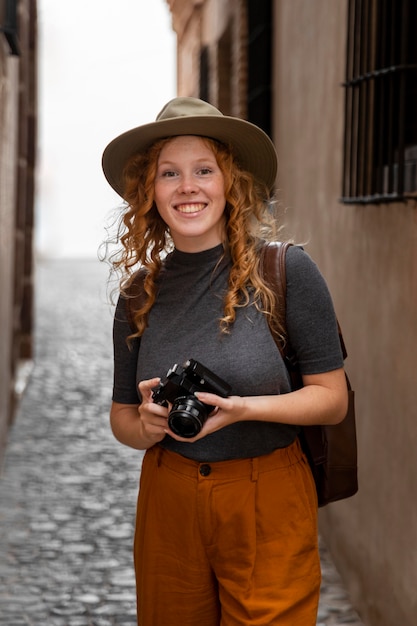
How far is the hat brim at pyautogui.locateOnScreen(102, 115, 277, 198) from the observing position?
248 cm

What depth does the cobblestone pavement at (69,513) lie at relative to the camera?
4.41 m

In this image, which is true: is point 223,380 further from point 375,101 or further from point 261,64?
point 261,64

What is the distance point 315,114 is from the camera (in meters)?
5.48

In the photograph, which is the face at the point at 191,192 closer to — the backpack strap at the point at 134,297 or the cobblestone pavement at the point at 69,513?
the backpack strap at the point at 134,297

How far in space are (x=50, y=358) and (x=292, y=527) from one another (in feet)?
30.0

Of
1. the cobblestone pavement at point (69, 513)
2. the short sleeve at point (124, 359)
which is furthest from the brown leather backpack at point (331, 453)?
the cobblestone pavement at point (69, 513)

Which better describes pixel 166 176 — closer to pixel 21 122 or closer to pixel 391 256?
pixel 391 256

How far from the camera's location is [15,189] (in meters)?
8.42

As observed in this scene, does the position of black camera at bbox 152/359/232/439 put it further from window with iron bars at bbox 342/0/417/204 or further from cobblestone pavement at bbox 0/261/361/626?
cobblestone pavement at bbox 0/261/361/626

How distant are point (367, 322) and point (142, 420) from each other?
189 cm

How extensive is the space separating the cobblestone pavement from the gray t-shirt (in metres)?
1.85

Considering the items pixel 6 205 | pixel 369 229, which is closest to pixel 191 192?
pixel 369 229

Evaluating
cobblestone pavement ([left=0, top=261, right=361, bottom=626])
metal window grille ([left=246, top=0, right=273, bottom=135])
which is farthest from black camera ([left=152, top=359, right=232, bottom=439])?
metal window grille ([left=246, top=0, right=273, bottom=135])

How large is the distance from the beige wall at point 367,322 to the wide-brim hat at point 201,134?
102 cm
